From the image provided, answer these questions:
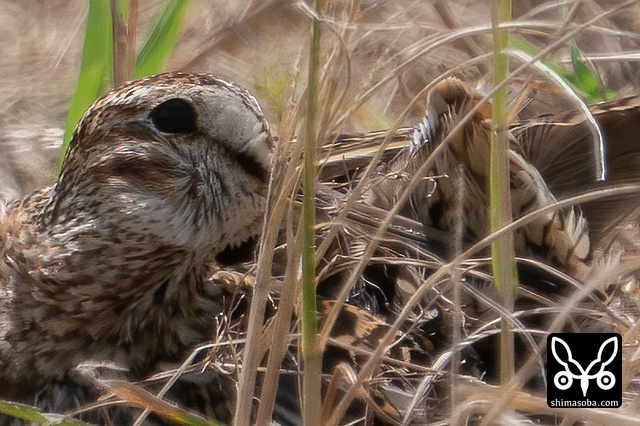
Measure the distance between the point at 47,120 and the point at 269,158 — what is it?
4.41 feet

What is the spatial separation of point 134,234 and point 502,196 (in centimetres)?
53

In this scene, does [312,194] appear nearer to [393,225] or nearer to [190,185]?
[190,185]

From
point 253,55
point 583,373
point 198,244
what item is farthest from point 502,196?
point 253,55

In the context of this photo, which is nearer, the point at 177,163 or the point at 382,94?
the point at 177,163

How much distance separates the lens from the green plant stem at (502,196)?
59.9 inches

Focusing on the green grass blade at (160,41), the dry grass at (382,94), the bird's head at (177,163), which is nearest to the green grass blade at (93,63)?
the green grass blade at (160,41)

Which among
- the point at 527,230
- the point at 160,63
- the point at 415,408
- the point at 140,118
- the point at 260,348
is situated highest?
the point at 160,63

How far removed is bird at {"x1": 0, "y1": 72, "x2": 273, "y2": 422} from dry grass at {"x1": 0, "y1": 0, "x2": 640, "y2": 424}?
97 mm

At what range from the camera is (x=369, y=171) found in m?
1.52

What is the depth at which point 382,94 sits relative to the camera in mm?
3021

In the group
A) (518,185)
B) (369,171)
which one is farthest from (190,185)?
(518,185)
